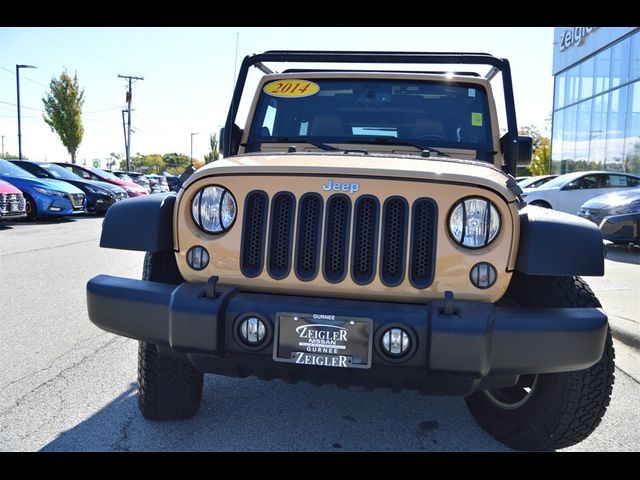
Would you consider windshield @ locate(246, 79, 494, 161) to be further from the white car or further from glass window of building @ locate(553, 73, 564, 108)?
glass window of building @ locate(553, 73, 564, 108)

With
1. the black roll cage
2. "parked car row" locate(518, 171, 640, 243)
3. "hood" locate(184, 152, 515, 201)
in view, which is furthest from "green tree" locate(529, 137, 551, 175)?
"hood" locate(184, 152, 515, 201)

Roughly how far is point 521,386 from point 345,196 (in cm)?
136

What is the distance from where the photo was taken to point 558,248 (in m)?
2.24

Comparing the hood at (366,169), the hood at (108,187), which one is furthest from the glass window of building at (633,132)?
the hood at (366,169)

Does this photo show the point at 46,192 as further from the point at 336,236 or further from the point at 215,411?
the point at 336,236

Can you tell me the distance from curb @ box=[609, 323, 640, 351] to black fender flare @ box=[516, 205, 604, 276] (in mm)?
2508

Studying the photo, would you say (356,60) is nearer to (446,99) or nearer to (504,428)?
(446,99)

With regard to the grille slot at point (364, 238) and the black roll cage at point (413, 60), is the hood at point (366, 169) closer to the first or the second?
the grille slot at point (364, 238)

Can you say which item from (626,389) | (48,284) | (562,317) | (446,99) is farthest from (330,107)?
(48,284)

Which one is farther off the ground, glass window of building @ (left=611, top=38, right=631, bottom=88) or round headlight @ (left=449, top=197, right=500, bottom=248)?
glass window of building @ (left=611, top=38, right=631, bottom=88)

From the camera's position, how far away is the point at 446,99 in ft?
12.0

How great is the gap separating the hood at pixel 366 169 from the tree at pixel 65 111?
35.3 metres

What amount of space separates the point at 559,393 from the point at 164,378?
6.10 ft

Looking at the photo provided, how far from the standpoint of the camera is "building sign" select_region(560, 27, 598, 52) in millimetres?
21414
